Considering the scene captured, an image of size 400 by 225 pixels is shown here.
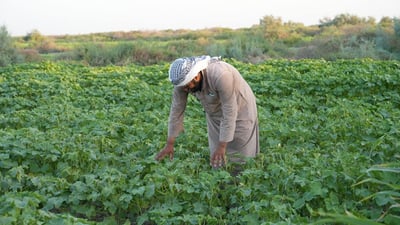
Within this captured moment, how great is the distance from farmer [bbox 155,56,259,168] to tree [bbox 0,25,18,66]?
14.6m

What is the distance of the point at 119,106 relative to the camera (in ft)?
27.6

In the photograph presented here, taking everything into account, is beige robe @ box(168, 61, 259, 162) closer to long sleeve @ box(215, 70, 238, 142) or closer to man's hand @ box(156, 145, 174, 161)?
long sleeve @ box(215, 70, 238, 142)

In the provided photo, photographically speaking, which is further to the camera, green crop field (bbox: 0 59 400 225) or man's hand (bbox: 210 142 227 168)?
man's hand (bbox: 210 142 227 168)

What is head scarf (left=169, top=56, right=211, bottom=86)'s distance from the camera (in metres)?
4.43

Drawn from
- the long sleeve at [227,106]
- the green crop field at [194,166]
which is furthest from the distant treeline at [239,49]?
the long sleeve at [227,106]

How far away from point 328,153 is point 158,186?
6.49ft

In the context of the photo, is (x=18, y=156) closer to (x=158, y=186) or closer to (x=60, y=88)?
(x=158, y=186)

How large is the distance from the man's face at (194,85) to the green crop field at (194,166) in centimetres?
63

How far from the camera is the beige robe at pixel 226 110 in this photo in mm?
4695

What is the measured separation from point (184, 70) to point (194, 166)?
874mm

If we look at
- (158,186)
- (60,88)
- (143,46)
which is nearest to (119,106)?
(60,88)

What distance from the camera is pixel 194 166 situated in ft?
15.8

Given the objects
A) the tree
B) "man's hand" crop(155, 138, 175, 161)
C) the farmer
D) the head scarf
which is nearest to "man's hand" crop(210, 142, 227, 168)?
the farmer

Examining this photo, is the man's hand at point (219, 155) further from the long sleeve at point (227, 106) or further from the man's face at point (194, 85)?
the man's face at point (194, 85)
